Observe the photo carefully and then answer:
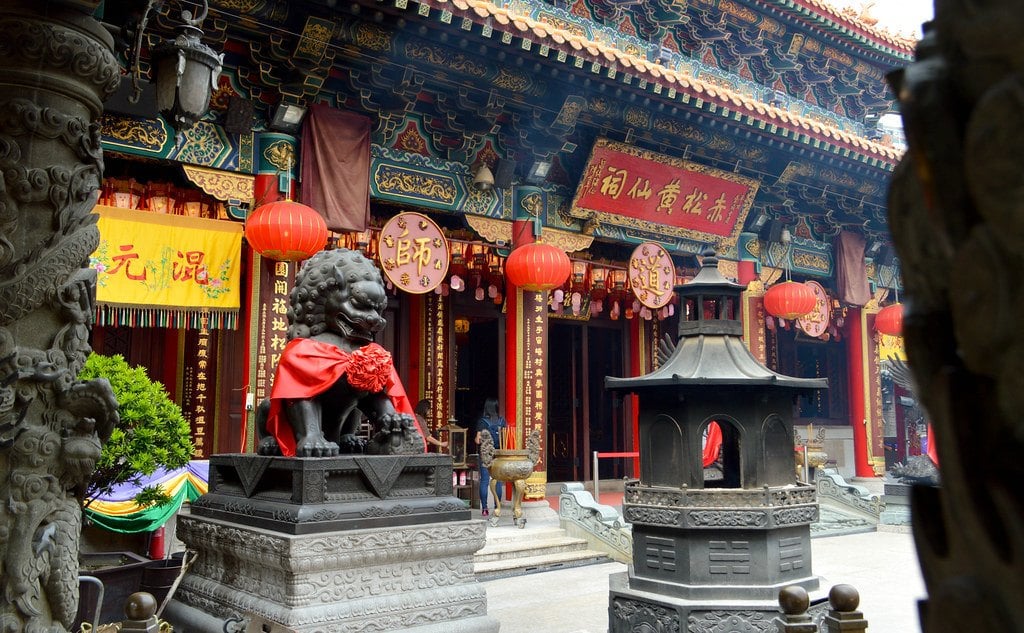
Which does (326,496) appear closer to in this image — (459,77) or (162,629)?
(162,629)

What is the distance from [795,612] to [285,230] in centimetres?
528

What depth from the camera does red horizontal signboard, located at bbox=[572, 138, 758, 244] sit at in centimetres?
919

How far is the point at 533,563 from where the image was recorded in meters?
7.21

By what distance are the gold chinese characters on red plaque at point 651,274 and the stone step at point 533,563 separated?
10.7 ft

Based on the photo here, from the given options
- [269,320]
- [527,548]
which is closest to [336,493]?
[269,320]

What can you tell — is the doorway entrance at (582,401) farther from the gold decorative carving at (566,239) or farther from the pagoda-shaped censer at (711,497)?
the pagoda-shaped censer at (711,497)

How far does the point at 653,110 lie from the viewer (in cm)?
864

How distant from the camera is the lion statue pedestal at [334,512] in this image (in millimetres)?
2826

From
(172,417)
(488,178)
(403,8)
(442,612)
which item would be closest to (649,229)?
(488,178)

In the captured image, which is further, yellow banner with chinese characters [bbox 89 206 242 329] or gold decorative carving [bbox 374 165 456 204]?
gold decorative carving [bbox 374 165 456 204]

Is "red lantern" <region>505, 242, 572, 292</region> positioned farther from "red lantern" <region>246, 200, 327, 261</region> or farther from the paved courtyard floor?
the paved courtyard floor

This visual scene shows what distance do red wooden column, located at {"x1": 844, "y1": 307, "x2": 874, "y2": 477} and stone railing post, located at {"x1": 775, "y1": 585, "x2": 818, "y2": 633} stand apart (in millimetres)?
11337

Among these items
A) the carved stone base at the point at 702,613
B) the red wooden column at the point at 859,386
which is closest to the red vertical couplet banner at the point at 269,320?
the carved stone base at the point at 702,613

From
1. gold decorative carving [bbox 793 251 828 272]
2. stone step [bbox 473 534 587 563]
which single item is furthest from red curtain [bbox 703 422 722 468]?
gold decorative carving [bbox 793 251 828 272]
